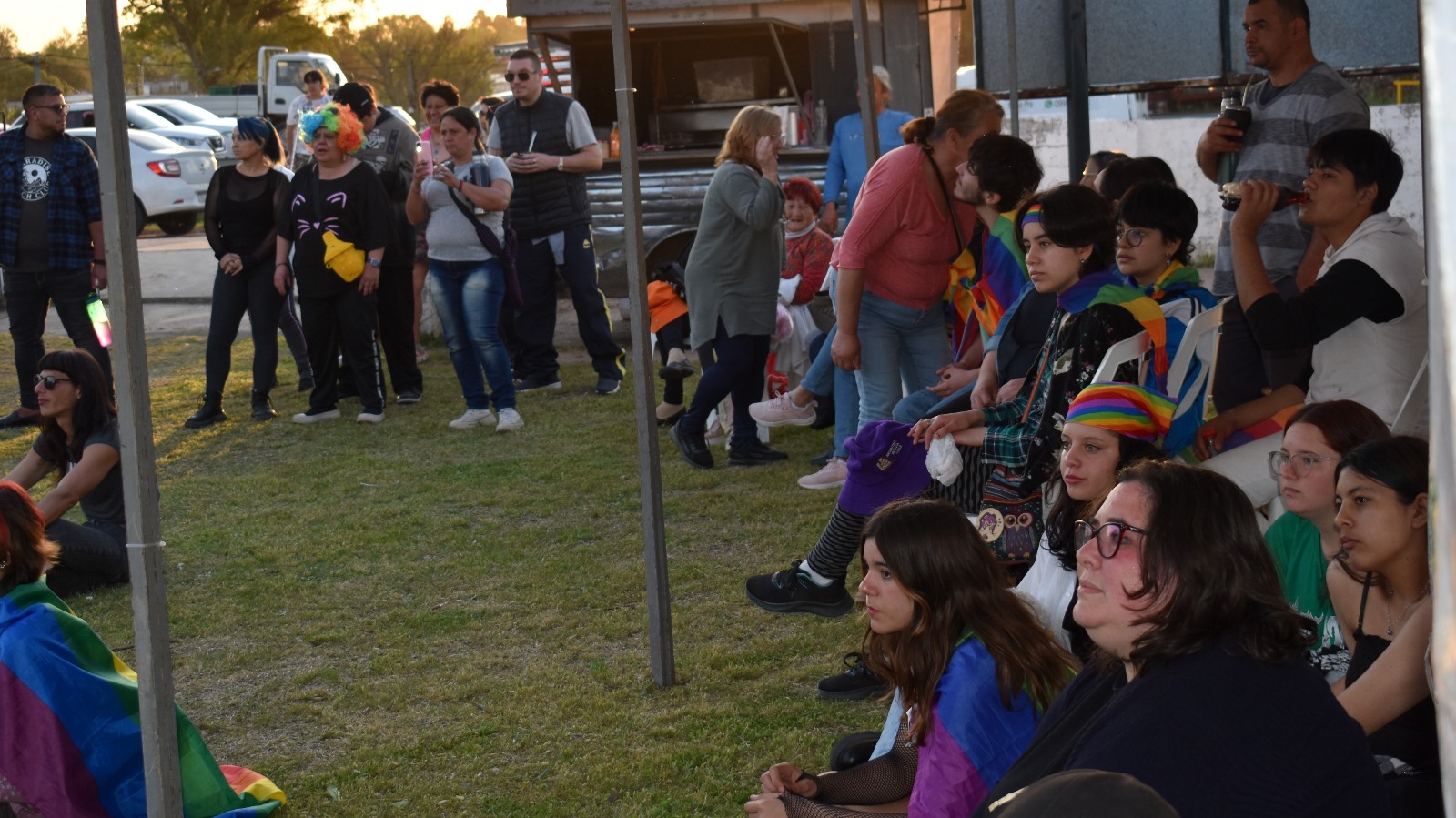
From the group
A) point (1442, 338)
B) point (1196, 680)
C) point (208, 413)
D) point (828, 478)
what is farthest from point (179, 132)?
point (1442, 338)

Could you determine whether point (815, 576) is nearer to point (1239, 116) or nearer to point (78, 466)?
point (1239, 116)

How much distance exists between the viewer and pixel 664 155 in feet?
33.4

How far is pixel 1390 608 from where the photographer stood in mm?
2508

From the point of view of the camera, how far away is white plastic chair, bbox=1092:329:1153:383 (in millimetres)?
3221

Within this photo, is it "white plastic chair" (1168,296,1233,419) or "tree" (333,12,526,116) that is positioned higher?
"tree" (333,12,526,116)

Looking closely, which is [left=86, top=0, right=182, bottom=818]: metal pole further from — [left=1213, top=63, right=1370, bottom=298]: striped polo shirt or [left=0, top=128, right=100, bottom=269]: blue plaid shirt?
[left=0, top=128, right=100, bottom=269]: blue plaid shirt

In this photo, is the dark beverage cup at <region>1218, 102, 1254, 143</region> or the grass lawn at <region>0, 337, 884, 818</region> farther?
the dark beverage cup at <region>1218, 102, 1254, 143</region>

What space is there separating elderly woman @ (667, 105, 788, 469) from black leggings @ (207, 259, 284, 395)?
268cm

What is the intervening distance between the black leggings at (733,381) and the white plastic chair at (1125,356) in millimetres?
3161

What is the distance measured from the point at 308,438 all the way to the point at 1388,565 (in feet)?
20.1

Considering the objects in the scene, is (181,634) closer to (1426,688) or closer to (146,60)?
(1426,688)

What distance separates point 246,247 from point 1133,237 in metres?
5.60

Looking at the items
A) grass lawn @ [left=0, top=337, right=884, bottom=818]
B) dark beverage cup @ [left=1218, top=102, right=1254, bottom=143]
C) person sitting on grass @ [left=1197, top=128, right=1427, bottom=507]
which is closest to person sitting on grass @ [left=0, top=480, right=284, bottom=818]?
grass lawn @ [left=0, top=337, right=884, bottom=818]

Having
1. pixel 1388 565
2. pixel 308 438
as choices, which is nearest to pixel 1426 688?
pixel 1388 565
